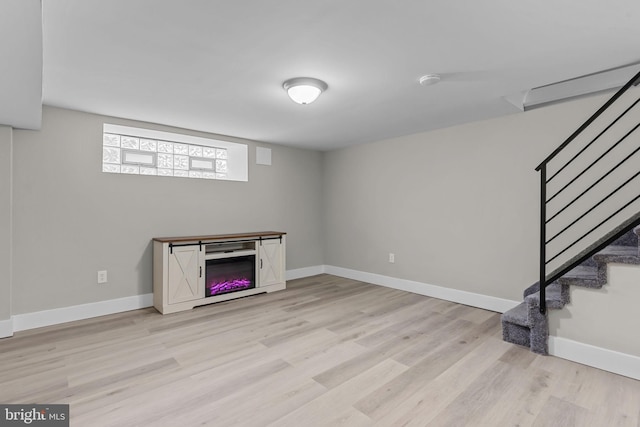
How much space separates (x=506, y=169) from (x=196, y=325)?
3.74 m

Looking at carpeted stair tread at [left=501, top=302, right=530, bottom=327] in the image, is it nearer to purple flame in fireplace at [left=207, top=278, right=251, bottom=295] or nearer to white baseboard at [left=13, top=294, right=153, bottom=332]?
purple flame in fireplace at [left=207, top=278, right=251, bottom=295]

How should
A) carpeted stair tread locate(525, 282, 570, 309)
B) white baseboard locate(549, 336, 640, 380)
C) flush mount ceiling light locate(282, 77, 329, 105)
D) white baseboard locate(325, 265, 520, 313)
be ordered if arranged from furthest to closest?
1. white baseboard locate(325, 265, 520, 313)
2. flush mount ceiling light locate(282, 77, 329, 105)
3. carpeted stair tread locate(525, 282, 570, 309)
4. white baseboard locate(549, 336, 640, 380)

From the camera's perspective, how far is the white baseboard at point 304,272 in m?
5.11

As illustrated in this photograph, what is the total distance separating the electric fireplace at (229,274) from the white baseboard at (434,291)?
175 cm

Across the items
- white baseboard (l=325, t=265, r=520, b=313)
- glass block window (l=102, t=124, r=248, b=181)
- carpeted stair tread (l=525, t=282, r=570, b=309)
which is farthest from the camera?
glass block window (l=102, t=124, r=248, b=181)

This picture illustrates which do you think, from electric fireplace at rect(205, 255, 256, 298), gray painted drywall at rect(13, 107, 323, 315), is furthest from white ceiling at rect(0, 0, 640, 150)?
electric fireplace at rect(205, 255, 256, 298)

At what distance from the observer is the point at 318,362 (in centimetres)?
233

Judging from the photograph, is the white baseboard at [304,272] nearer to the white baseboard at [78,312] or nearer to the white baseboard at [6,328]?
the white baseboard at [78,312]

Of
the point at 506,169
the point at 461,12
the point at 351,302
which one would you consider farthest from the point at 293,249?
the point at 461,12

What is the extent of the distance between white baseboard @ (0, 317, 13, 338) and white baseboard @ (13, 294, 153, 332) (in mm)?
109

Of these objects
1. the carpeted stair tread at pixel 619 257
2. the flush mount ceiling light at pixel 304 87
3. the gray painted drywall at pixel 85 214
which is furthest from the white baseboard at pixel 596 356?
the gray painted drywall at pixel 85 214

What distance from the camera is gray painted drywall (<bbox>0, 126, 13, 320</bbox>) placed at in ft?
9.19

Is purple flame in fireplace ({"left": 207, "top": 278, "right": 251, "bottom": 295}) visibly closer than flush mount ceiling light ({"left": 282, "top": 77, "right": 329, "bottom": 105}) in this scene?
No

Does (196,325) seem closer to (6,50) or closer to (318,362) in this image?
(318,362)
